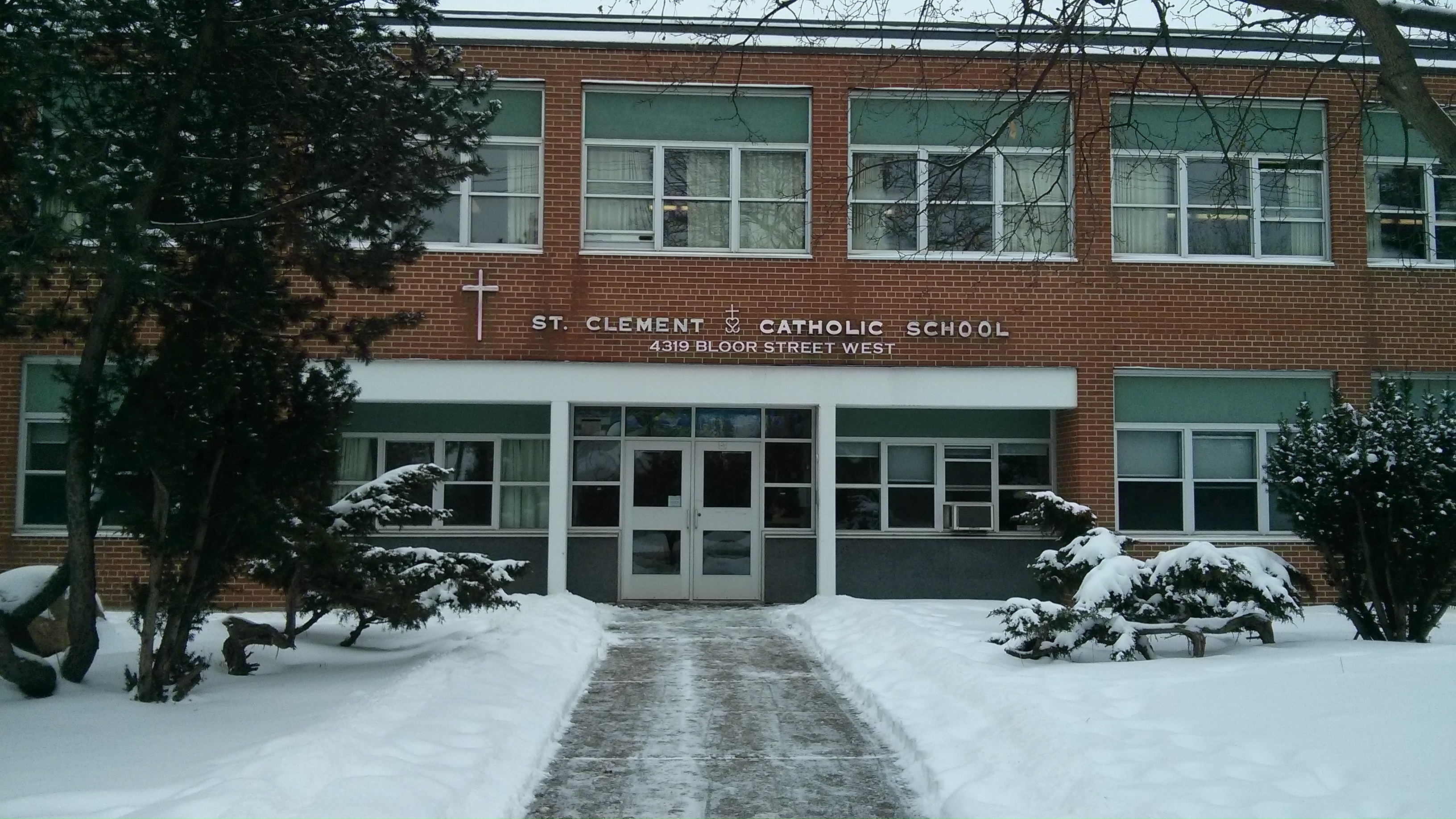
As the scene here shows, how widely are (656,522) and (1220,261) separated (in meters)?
8.24

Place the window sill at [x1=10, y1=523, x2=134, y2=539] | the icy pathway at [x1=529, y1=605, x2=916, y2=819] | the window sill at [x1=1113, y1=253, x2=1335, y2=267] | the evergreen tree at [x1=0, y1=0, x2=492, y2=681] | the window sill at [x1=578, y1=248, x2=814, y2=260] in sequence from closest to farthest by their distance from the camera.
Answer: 1. the icy pathway at [x1=529, y1=605, x2=916, y2=819]
2. the evergreen tree at [x1=0, y1=0, x2=492, y2=681]
3. the window sill at [x1=10, y1=523, x2=134, y2=539]
4. the window sill at [x1=578, y1=248, x2=814, y2=260]
5. the window sill at [x1=1113, y1=253, x2=1335, y2=267]

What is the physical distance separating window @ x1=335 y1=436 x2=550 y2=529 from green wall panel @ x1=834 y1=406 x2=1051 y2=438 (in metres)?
4.16

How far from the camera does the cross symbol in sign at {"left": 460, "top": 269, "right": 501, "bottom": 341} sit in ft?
51.3

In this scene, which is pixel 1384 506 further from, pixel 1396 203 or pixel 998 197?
pixel 1396 203

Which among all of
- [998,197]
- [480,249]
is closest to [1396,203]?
[998,197]

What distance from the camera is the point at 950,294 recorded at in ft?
52.6

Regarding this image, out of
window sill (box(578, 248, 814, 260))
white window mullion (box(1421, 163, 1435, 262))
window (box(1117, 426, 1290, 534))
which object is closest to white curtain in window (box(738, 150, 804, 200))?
window sill (box(578, 248, 814, 260))

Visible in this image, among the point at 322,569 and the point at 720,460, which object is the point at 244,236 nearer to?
the point at 322,569

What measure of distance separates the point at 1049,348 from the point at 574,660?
8.02m

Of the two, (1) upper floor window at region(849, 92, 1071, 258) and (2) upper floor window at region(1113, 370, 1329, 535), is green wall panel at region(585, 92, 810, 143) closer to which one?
(1) upper floor window at region(849, 92, 1071, 258)

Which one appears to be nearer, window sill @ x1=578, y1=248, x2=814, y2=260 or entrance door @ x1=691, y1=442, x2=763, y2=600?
window sill @ x1=578, y1=248, x2=814, y2=260

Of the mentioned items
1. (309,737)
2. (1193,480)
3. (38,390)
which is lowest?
(309,737)

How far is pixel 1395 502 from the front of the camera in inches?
399

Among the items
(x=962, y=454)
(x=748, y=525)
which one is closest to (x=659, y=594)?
(x=748, y=525)
